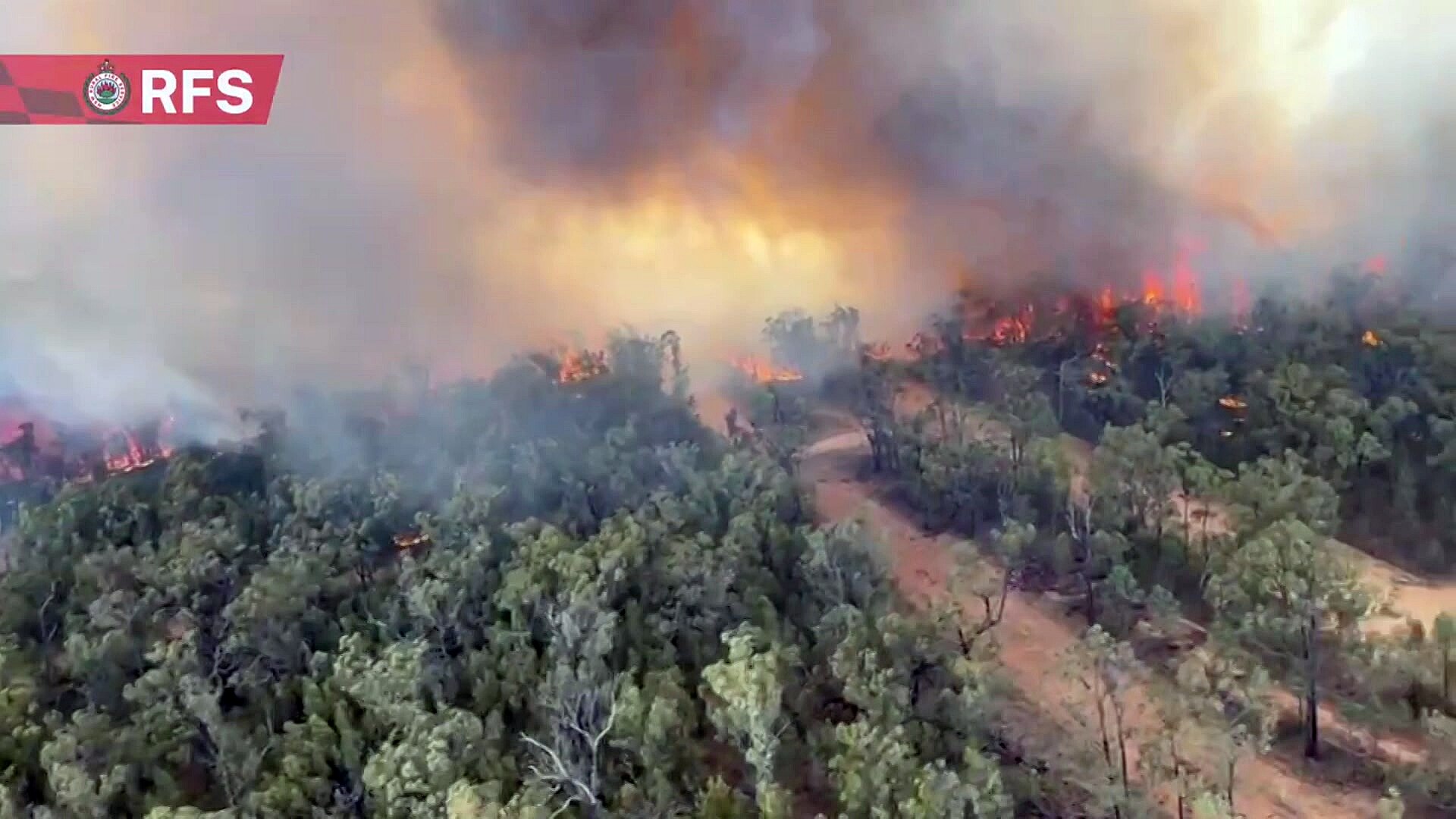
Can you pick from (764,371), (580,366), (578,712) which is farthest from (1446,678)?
(580,366)

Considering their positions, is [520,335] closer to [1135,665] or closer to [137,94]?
[137,94]

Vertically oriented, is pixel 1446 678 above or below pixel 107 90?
below

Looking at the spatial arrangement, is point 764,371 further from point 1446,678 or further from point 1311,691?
point 1446,678

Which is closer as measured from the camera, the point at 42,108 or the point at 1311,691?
the point at 1311,691

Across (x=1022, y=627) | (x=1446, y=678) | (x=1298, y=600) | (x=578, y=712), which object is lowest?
(x=1022, y=627)

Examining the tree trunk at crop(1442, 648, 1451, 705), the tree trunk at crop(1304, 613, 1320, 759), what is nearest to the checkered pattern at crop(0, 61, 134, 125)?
the tree trunk at crop(1304, 613, 1320, 759)

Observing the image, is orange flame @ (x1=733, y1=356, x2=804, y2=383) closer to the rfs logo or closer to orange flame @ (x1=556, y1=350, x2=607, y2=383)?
orange flame @ (x1=556, y1=350, x2=607, y2=383)

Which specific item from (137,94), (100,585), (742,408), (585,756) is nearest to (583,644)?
(585,756)
